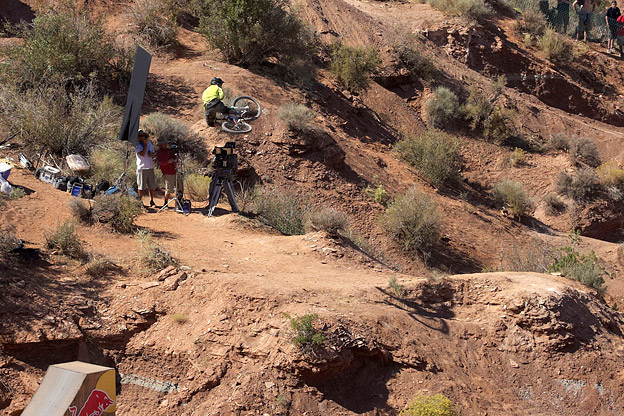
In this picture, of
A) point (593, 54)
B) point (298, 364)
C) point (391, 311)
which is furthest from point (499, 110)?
point (298, 364)

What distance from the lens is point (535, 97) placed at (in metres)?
24.2

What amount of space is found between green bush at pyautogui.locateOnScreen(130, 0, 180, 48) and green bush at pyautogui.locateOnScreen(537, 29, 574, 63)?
47.7 feet

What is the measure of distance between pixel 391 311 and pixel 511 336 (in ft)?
5.73

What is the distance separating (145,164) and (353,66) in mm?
9929

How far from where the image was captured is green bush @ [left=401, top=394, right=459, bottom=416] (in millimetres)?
6543

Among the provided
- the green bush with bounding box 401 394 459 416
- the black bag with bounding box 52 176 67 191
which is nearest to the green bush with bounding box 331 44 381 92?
the black bag with bounding box 52 176 67 191

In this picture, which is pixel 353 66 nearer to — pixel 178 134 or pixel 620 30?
pixel 178 134

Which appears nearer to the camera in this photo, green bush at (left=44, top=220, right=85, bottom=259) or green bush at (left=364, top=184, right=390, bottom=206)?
green bush at (left=44, top=220, right=85, bottom=259)

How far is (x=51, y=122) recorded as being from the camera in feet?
39.8

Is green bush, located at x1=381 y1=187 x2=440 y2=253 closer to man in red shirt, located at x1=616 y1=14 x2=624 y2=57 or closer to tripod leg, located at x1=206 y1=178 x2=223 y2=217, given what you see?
tripod leg, located at x1=206 y1=178 x2=223 y2=217

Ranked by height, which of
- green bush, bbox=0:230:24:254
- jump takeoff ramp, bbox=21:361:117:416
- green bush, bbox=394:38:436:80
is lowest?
green bush, bbox=394:38:436:80

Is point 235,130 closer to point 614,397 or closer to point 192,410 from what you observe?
point 192,410

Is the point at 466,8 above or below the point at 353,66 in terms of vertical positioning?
above

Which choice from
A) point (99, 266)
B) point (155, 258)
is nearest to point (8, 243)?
A: point (99, 266)
